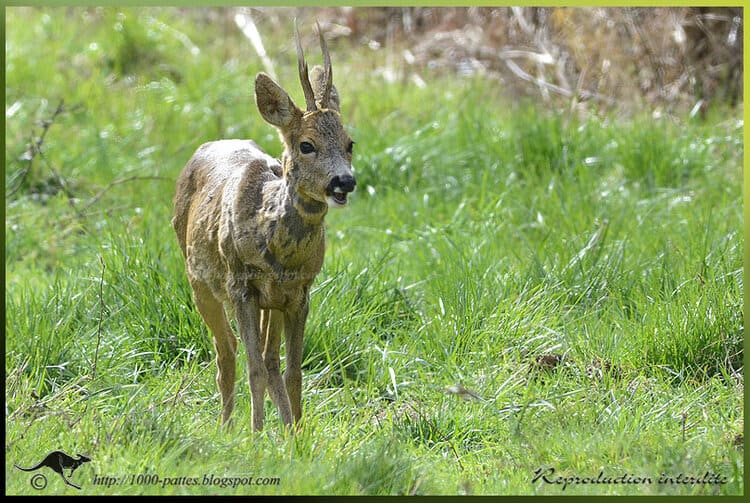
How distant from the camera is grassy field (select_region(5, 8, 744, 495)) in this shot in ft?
16.2

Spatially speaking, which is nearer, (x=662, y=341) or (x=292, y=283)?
(x=292, y=283)

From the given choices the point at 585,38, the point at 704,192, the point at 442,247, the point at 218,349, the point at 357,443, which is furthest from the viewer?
the point at 585,38

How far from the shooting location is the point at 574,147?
9.20m

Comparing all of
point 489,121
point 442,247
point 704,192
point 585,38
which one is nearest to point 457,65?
point 585,38

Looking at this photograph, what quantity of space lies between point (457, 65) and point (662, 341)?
6.29 meters

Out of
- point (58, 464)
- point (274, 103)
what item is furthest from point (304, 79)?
point (58, 464)

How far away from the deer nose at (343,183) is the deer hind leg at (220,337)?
1.19 metres

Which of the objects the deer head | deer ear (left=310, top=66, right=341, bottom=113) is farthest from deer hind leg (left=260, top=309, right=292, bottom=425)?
deer ear (left=310, top=66, right=341, bottom=113)

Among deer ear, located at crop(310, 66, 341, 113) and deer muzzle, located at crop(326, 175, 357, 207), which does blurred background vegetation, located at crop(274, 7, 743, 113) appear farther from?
deer muzzle, located at crop(326, 175, 357, 207)

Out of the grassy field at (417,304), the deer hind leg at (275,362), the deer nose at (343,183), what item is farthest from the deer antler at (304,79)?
the grassy field at (417,304)

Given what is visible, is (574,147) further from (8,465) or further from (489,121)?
(8,465)

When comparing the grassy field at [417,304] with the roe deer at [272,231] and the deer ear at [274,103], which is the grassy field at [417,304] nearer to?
the roe deer at [272,231]

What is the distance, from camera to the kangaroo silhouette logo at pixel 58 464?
183 inches

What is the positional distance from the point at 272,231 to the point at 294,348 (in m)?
0.55
